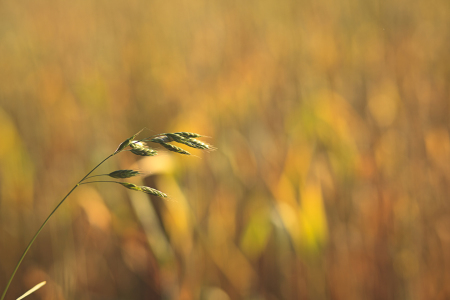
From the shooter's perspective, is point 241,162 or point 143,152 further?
point 241,162

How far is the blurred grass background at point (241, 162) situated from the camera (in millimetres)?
963

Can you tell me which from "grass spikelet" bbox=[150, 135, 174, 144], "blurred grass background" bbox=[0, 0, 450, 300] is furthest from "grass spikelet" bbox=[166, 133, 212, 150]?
"blurred grass background" bbox=[0, 0, 450, 300]

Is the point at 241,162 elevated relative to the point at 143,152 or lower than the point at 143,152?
elevated

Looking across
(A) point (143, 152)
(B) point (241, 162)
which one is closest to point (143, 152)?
(A) point (143, 152)

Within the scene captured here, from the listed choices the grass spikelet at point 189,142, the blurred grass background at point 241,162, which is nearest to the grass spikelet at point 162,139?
the grass spikelet at point 189,142

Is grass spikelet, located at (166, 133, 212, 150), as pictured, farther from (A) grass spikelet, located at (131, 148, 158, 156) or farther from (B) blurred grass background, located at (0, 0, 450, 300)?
(B) blurred grass background, located at (0, 0, 450, 300)

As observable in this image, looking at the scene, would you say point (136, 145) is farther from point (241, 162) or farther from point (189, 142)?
point (241, 162)

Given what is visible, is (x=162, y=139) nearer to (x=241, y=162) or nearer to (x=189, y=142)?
(x=189, y=142)

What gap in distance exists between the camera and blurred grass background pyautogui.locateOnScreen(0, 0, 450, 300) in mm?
963

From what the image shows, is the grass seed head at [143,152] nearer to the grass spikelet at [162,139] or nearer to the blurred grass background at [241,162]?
the grass spikelet at [162,139]

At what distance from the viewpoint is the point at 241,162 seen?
1.22m

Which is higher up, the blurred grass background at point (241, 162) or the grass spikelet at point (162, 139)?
the blurred grass background at point (241, 162)

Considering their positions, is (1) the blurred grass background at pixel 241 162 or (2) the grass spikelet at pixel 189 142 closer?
(2) the grass spikelet at pixel 189 142

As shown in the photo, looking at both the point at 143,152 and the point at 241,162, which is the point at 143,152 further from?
the point at 241,162
